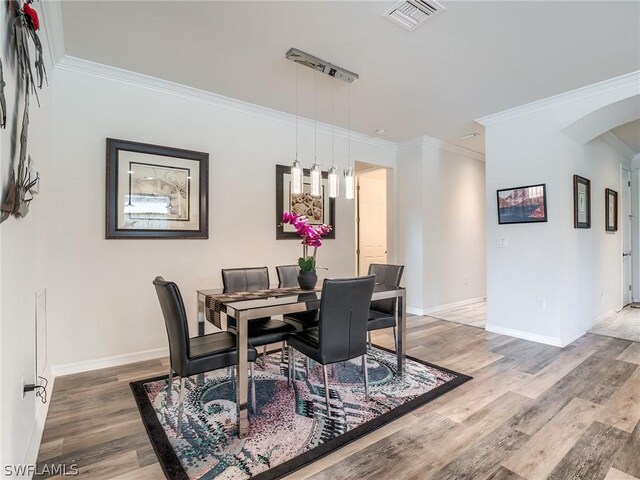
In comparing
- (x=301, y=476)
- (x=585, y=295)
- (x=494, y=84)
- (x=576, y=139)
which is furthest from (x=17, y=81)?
(x=585, y=295)

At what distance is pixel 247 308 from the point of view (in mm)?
2021

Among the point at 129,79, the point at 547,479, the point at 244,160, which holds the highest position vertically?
the point at 129,79

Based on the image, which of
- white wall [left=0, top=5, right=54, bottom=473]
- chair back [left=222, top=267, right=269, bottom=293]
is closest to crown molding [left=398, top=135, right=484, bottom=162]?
chair back [left=222, top=267, right=269, bottom=293]

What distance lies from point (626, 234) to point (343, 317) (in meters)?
5.75

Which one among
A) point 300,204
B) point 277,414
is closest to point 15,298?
point 277,414

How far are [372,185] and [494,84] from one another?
129 inches

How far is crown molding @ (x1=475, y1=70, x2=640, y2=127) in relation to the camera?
10.1ft

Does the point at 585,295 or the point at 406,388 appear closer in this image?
the point at 406,388

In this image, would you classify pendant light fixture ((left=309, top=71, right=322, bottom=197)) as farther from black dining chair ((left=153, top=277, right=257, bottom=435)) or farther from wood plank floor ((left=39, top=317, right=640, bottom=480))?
wood plank floor ((left=39, top=317, right=640, bottom=480))

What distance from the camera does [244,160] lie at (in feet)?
12.3

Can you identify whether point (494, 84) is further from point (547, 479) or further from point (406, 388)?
point (547, 479)

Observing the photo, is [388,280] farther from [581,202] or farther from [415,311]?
[581,202]

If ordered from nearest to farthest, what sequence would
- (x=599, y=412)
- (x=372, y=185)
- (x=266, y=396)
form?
(x=599, y=412), (x=266, y=396), (x=372, y=185)

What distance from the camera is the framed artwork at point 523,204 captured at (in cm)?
364
